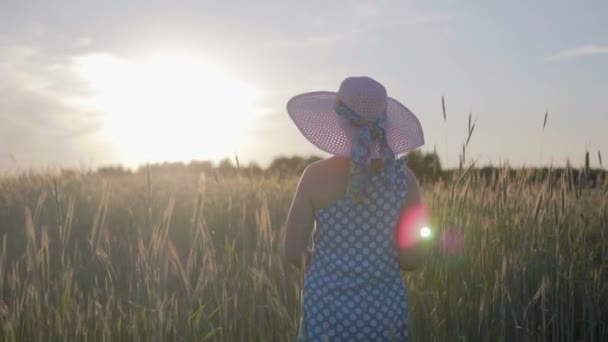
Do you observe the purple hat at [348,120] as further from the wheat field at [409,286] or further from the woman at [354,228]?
the wheat field at [409,286]

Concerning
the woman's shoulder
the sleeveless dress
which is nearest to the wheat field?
the sleeveless dress

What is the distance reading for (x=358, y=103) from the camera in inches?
100.0

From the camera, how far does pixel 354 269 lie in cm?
254

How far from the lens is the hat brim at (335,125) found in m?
2.59

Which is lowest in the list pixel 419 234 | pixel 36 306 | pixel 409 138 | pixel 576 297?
pixel 576 297

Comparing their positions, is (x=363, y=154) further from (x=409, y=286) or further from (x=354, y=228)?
(x=409, y=286)

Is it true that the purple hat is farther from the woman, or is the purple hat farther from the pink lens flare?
the pink lens flare

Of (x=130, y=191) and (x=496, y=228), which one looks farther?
(x=130, y=191)

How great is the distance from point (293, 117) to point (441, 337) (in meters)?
1.44

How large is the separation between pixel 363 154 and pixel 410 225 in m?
0.39

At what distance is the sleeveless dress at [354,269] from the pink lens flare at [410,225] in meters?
0.05

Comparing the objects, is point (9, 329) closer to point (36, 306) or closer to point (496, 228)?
point (36, 306)

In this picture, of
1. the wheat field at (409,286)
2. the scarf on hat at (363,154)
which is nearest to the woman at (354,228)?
the scarf on hat at (363,154)

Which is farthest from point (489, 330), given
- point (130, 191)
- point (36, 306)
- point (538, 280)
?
point (130, 191)
